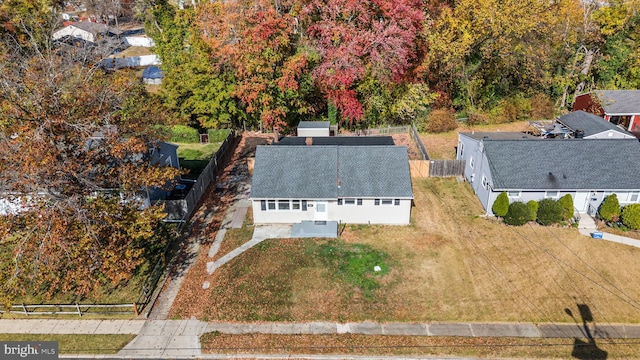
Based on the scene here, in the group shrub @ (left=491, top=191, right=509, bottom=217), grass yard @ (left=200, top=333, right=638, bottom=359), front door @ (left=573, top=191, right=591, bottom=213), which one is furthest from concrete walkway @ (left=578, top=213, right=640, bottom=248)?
grass yard @ (left=200, top=333, right=638, bottom=359)

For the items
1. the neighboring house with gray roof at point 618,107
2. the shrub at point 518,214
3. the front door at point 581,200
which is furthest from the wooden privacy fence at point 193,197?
the neighboring house with gray roof at point 618,107

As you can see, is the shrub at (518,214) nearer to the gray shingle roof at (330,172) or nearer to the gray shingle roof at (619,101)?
the gray shingle roof at (330,172)

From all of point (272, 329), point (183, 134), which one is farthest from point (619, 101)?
point (183, 134)

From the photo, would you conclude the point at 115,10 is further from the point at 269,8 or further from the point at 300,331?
the point at 300,331

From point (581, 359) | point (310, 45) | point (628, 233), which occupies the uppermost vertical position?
point (310, 45)

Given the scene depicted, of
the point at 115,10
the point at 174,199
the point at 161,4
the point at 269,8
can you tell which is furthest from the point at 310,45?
the point at 115,10
